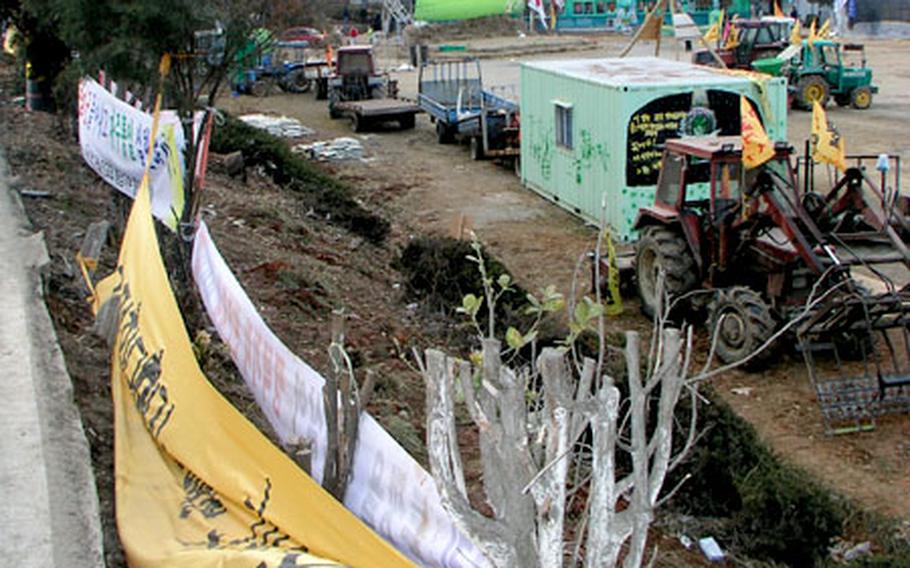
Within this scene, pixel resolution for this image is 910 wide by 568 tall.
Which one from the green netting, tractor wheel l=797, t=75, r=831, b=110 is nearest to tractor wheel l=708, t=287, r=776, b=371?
tractor wheel l=797, t=75, r=831, b=110

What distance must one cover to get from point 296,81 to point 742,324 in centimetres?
2815

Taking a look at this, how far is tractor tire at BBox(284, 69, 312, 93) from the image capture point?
121ft

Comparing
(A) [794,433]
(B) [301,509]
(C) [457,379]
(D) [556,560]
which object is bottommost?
(A) [794,433]

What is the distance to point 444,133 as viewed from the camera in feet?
87.4

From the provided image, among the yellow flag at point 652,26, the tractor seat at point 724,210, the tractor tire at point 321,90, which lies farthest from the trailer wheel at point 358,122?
the tractor seat at point 724,210

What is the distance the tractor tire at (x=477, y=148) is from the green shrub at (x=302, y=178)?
3.94m

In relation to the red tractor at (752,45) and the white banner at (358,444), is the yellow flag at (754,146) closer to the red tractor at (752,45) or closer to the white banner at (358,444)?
the white banner at (358,444)

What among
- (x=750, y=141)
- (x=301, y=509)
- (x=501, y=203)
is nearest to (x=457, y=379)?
(x=301, y=509)

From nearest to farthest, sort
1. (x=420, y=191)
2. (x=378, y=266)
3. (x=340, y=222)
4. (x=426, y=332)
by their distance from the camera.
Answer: (x=426, y=332) < (x=378, y=266) < (x=340, y=222) < (x=420, y=191)

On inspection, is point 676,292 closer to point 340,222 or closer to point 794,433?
point 794,433

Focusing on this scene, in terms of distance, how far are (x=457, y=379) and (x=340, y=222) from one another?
1309 centimetres

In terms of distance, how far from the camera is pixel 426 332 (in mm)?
11711

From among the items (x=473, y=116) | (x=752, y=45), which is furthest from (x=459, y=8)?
(x=473, y=116)

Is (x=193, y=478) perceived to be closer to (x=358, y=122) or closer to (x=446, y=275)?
(x=446, y=275)
